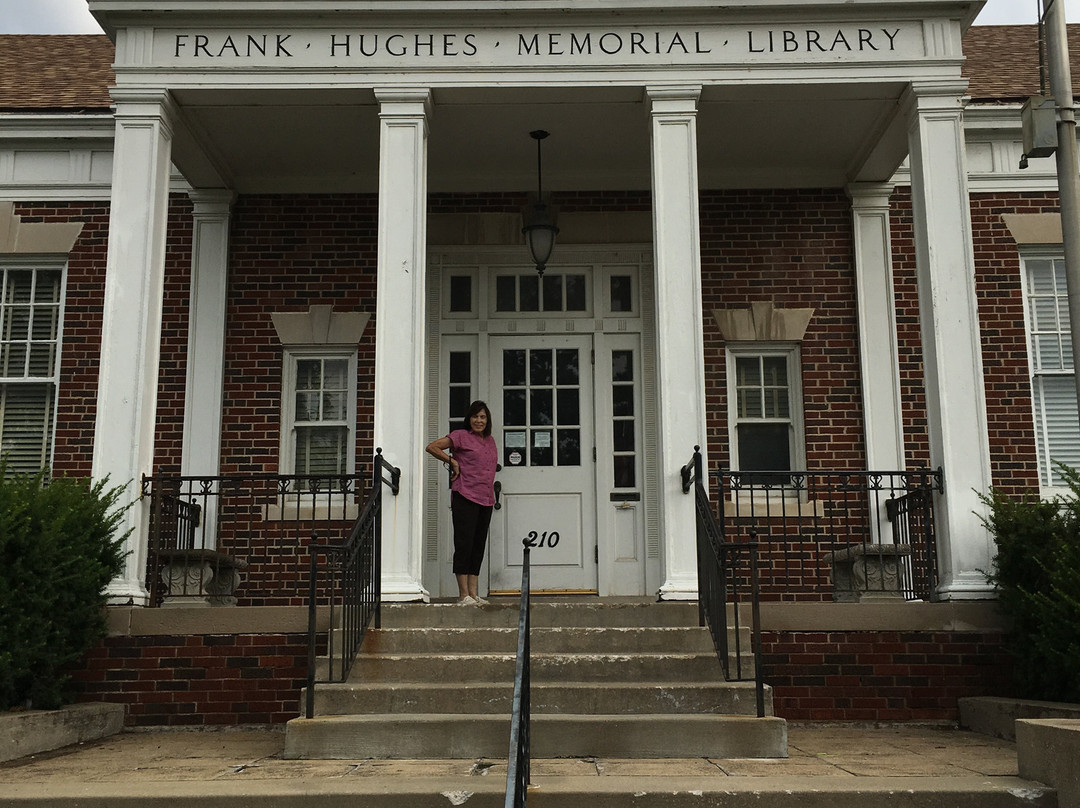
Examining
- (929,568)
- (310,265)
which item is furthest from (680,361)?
(310,265)

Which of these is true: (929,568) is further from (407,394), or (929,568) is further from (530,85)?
(530,85)

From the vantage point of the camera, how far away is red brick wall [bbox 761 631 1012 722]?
8203 mm

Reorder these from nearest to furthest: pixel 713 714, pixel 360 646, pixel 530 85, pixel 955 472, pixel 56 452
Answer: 1. pixel 713 714
2. pixel 360 646
3. pixel 955 472
4. pixel 530 85
5. pixel 56 452

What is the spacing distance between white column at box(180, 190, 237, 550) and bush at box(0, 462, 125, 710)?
7.80ft

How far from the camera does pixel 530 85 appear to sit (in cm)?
918

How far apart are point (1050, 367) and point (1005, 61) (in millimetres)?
3816

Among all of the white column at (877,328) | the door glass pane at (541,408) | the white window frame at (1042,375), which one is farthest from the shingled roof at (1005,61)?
the door glass pane at (541,408)

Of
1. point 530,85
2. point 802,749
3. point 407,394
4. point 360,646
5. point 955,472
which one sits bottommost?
point 802,749

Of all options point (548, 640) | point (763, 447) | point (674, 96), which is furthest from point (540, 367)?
point (548, 640)

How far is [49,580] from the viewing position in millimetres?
7332

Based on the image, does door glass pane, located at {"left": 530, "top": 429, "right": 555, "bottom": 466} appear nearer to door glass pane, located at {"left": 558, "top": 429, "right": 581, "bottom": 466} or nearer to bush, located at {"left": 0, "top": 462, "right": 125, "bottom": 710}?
door glass pane, located at {"left": 558, "top": 429, "right": 581, "bottom": 466}

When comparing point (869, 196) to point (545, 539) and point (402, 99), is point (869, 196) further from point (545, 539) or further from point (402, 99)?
point (402, 99)

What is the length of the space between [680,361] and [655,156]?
167 cm

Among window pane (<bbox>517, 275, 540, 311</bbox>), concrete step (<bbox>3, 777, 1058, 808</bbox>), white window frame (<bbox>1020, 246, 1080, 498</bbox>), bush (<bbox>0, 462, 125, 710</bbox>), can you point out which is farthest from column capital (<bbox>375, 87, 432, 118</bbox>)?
white window frame (<bbox>1020, 246, 1080, 498</bbox>)
